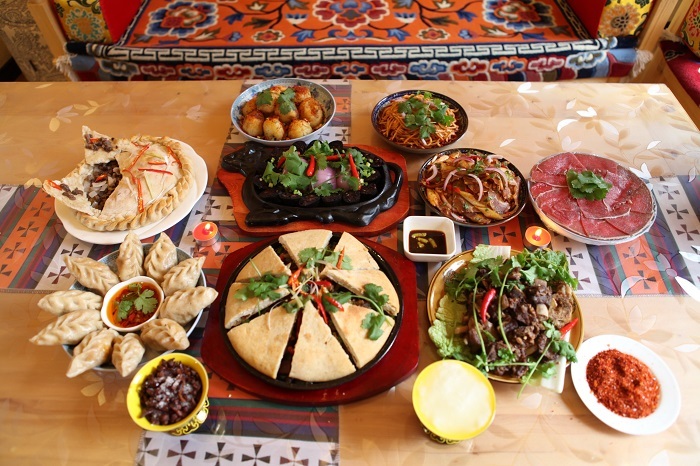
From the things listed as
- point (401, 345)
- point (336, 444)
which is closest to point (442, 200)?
point (401, 345)

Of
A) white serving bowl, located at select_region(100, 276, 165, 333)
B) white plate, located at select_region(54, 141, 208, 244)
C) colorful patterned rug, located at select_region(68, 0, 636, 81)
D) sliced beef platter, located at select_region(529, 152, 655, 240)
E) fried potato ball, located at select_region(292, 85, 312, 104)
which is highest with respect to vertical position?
white serving bowl, located at select_region(100, 276, 165, 333)

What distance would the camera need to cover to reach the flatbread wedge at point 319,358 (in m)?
1.75

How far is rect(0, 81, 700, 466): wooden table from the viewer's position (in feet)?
5.49

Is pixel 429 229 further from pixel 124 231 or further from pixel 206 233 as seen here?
pixel 124 231

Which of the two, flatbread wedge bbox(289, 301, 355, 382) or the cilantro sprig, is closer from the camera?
flatbread wedge bbox(289, 301, 355, 382)

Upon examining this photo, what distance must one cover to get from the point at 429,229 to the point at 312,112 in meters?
1.09

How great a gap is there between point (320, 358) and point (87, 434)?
0.92 metres

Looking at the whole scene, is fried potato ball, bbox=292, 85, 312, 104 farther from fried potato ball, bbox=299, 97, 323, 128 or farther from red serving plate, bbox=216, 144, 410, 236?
red serving plate, bbox=216, 144, 410, 236

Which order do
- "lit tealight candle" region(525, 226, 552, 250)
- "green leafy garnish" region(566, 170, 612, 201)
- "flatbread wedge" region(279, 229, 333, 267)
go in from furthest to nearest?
"green leafy garnish" region(566, 170, 612, 201)
"lit tealight candle" region(525, 226, 552, 250)
"flatbread wedge" region(279, 229, 333, 267)

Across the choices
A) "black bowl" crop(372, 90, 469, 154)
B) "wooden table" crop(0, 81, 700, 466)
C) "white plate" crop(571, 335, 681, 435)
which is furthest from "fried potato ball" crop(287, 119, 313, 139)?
"white plate" crop(571, 335, 681, 435)

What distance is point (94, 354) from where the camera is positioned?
1698mm

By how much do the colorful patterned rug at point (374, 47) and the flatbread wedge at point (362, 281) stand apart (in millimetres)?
2479

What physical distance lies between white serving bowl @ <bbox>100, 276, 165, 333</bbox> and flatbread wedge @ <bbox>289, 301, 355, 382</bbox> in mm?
623

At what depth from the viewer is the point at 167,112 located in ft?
10.1
